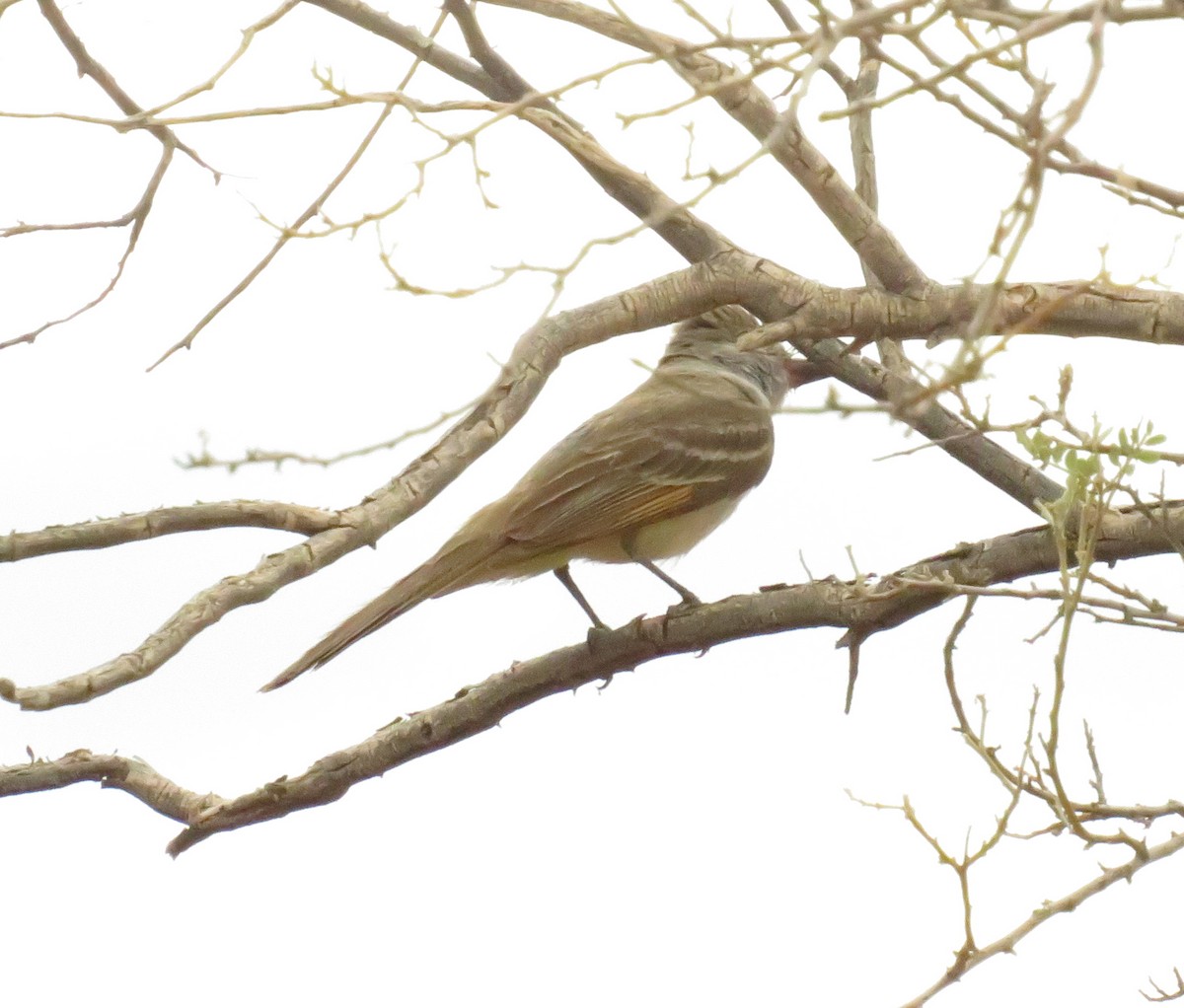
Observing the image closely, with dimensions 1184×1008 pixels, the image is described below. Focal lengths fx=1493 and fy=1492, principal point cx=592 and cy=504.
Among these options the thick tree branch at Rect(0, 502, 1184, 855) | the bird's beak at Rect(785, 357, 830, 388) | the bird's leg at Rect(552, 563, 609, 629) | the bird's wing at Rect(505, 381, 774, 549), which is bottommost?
the thick tree branch at Rect(0, 502, 1184, 855)

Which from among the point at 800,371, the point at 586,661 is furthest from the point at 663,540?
the point at 586,661

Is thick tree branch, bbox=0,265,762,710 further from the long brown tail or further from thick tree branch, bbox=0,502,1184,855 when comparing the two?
the long brown tail

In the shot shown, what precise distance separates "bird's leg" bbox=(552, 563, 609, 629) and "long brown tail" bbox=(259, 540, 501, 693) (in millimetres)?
443

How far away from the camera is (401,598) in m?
5.30

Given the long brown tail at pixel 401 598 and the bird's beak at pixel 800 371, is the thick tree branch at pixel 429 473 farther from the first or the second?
the bird's beak at pixel 800 371

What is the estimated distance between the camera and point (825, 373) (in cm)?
601

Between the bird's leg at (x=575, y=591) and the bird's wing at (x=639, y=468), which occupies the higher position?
the bird's wing at (x=639, y=468)

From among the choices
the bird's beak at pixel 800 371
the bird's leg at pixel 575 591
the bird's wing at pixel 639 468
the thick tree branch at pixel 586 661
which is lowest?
the thick tree branch at pixel 586 661

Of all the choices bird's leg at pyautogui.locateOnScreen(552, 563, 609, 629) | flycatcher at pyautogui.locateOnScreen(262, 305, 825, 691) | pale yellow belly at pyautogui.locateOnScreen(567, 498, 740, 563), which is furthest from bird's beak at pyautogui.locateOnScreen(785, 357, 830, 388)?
bird's leg at pyautogui.locateOnScreen(552, 563, 609, 629)

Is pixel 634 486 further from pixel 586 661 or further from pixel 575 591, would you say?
pixel 586 661

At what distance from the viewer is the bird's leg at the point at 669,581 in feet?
19.0

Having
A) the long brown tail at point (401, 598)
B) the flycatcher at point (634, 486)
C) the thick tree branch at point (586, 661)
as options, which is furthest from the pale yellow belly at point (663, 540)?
the thick tree branch at point (586, 661)

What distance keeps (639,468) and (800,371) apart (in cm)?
100

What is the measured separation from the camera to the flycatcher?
219 inches
